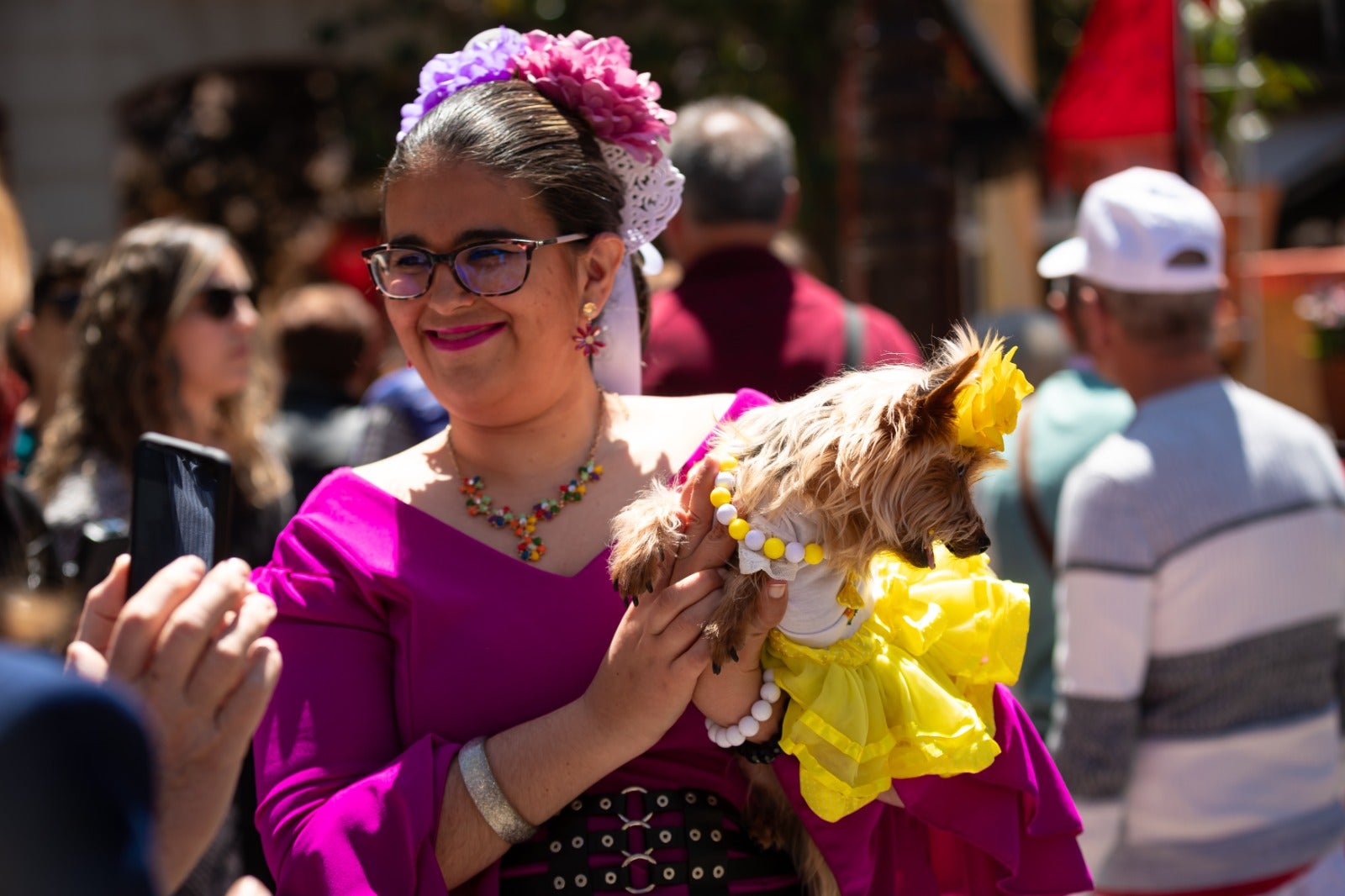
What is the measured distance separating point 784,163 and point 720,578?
8.42 feet

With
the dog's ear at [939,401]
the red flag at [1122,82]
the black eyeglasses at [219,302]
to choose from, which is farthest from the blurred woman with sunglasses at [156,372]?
the red flag at [1122,82]

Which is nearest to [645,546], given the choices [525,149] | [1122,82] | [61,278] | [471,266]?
[471,266]

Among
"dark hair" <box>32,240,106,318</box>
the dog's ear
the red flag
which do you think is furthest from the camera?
the red flag

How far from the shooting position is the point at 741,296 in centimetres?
400

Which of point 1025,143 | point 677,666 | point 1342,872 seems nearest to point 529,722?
point 677,666

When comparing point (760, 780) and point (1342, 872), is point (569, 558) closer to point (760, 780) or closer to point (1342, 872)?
point (760, 780)

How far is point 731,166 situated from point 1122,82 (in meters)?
3.21

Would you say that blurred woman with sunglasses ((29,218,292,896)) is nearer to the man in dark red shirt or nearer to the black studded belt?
the man in dark red shirt

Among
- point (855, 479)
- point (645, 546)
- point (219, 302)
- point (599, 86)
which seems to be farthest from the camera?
point (219, 302)

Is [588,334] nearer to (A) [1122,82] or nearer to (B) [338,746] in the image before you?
(B) [338,746]

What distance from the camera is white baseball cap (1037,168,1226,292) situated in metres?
3.24

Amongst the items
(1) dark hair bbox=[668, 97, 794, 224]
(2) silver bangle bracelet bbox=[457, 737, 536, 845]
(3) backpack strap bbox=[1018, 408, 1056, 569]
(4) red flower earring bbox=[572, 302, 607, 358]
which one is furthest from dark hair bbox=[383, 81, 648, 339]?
(1) dark hair bbox=[668, 97, 794, 224]

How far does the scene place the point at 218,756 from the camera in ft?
4.86

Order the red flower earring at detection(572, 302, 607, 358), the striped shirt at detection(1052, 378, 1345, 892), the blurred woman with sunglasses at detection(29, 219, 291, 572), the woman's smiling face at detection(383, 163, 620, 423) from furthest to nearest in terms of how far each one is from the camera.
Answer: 1. the blurred woman with sunglasses at detection(29, 219, 291, 572)
2. the striped shirt at detection(1052, 378, 1345, 892)
3. the red flower earring at detection(572, 302, 607, 358)
4. the woman's smiling face at detection(383, 163, 620, 423)
